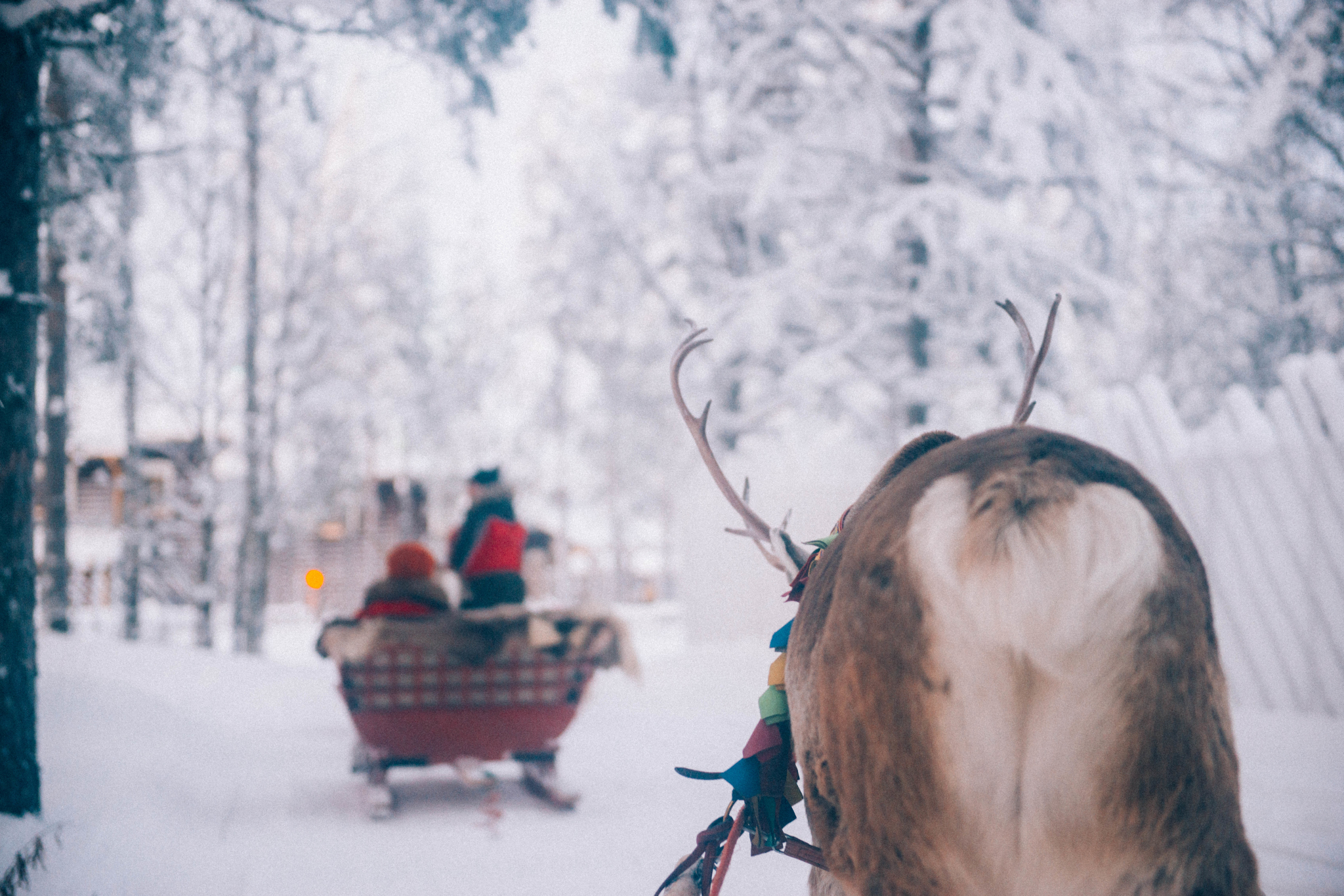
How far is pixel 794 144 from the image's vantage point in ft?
24.4

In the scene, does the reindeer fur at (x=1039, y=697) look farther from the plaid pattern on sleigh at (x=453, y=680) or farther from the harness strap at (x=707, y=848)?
the plaid pattern on sleigh at (x=453, y=680)

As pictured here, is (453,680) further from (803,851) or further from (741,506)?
(803,851)

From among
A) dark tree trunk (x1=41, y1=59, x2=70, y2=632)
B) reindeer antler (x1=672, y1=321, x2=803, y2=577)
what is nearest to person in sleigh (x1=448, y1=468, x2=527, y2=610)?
dark tree trunk (x1=41, y1=59, x2=70, y2=632)

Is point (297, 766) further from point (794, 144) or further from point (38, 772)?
point (794, 144)

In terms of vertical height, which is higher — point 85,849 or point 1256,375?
point 1256,375

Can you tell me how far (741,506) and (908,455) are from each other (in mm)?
376

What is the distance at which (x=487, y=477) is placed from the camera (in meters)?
5.08

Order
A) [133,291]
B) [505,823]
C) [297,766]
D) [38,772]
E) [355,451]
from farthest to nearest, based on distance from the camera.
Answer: [355,451] < [133,291] < [297,766] < [505,823] < [38,772]

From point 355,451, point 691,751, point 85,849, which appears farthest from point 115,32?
point 355,451

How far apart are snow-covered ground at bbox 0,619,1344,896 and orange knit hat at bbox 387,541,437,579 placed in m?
1.06

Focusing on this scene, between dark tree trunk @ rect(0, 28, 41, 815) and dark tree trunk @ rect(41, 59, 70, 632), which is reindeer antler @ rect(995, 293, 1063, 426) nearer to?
dark tree trunk @ rect(0, 28, 41, 815)

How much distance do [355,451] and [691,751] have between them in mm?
10745

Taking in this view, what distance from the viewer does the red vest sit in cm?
476

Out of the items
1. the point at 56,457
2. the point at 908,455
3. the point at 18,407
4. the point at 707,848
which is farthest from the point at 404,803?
the point at 56,457
